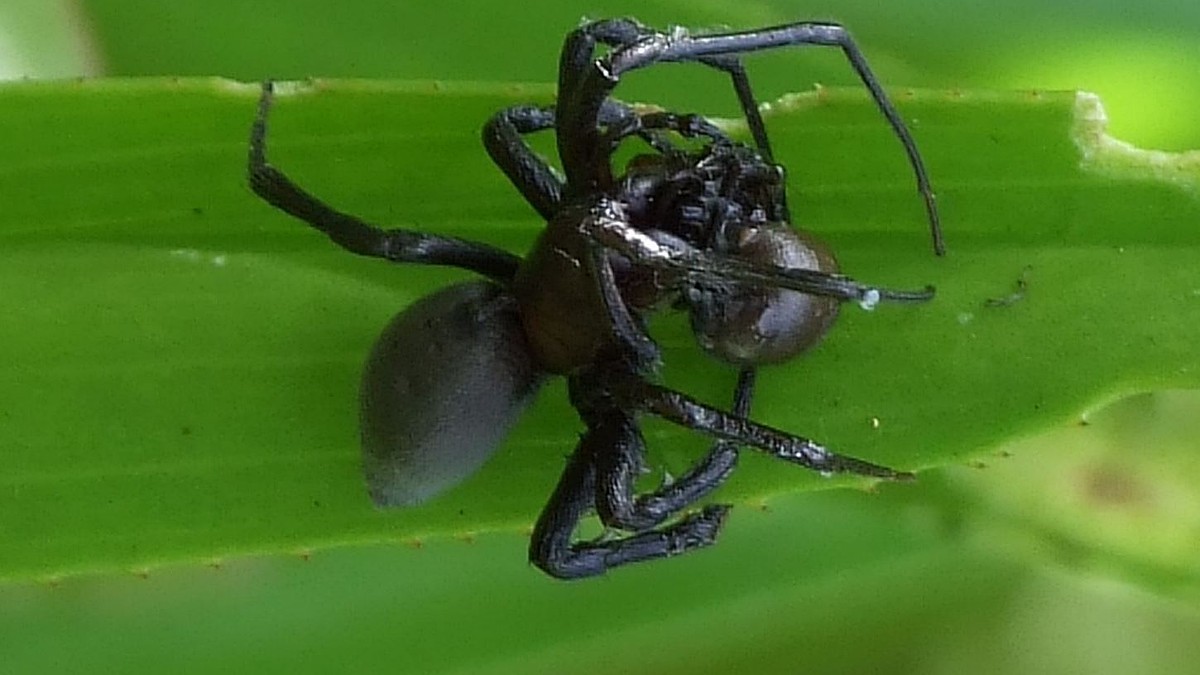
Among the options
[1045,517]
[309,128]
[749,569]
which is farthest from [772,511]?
[309,128]

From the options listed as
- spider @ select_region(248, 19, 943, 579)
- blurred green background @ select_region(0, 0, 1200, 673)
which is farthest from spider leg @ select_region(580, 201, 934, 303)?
blurred green background @ select_region(0, 0, 1200, 673)

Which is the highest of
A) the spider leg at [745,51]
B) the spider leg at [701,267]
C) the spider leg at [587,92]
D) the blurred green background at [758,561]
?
the spider leg at [745,51]

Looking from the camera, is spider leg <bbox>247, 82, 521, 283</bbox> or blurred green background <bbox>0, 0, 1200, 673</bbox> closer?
spider leg <bbox>247, 82, 521, 283</bbox>

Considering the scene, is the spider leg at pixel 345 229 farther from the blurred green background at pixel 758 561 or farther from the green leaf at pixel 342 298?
the blurred green background at pixel 758 561

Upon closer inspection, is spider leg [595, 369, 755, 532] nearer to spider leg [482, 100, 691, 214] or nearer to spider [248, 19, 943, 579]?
spider [248, 19, 943, 579]

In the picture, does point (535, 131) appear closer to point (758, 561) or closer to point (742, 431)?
point (742, 431)

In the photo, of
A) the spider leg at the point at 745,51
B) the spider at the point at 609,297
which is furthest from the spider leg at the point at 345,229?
the spider leg at the point at 745,51
